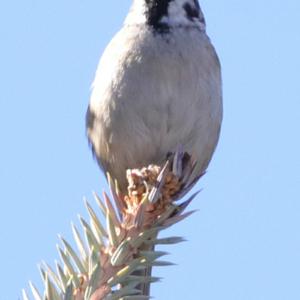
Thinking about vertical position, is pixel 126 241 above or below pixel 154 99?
below

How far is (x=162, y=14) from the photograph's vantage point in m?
3.55

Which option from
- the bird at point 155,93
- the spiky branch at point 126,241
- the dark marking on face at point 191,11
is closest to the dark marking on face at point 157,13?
the bird at point 155,93

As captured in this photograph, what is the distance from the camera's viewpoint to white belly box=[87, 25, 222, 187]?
131 inches

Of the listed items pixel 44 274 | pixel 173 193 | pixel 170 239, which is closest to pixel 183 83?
pixel 173 193

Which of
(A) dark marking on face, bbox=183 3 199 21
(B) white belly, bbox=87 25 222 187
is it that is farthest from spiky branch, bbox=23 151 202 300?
(A) dark marking on face, bbox=183 3 199 21

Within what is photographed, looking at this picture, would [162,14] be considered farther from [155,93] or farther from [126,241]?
[126,241]

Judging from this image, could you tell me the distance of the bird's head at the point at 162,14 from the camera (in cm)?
352

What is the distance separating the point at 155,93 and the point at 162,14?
0.47 metres

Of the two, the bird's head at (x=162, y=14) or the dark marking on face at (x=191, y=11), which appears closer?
the bird's head at (x=162, y=14)

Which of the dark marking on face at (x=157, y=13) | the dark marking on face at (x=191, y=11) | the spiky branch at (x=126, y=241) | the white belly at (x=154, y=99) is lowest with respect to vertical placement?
the spiky branch at (x=126, y=241)

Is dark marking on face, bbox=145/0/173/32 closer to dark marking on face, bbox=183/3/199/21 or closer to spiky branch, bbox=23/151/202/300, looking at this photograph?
dark marking on face, bbox=183/3/199/21

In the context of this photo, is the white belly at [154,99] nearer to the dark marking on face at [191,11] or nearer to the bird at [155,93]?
the bird at [155,93]

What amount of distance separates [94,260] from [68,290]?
0.66 ft

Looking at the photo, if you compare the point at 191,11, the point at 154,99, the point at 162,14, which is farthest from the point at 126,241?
the point at 191,11
